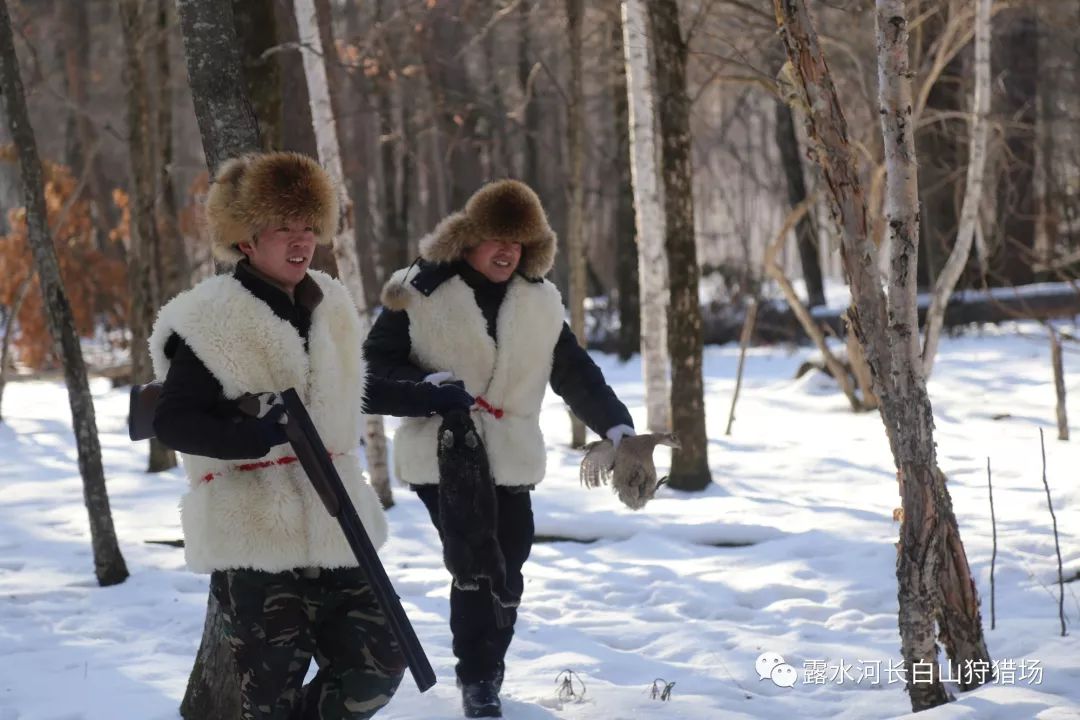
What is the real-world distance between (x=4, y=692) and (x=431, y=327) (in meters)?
2.11

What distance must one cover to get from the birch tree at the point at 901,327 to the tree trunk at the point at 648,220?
4.56 meters

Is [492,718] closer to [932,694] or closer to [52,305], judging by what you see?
[932,694]

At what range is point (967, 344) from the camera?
16766mm

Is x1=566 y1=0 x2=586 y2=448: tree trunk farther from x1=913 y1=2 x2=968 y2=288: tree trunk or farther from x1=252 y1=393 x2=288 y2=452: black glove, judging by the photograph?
x1=252 y1=393 x2=288 y2=452: black glove

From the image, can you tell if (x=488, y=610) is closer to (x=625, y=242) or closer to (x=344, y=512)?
(x=344, y=512)

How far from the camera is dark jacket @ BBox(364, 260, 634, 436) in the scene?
164 inches

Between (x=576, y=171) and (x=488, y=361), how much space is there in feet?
20.2

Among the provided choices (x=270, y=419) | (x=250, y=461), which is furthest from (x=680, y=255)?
(x=270, y=419)

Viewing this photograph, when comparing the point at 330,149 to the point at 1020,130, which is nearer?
the point at 330,149

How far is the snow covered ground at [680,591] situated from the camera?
442cm

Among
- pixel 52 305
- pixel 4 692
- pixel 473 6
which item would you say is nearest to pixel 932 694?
pixel 4 692

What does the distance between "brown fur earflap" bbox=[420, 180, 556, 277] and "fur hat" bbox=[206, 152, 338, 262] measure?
1000mm

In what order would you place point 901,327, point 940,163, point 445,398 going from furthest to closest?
point 940,163
point 901,327
point 445,398

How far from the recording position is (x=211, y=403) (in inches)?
120
